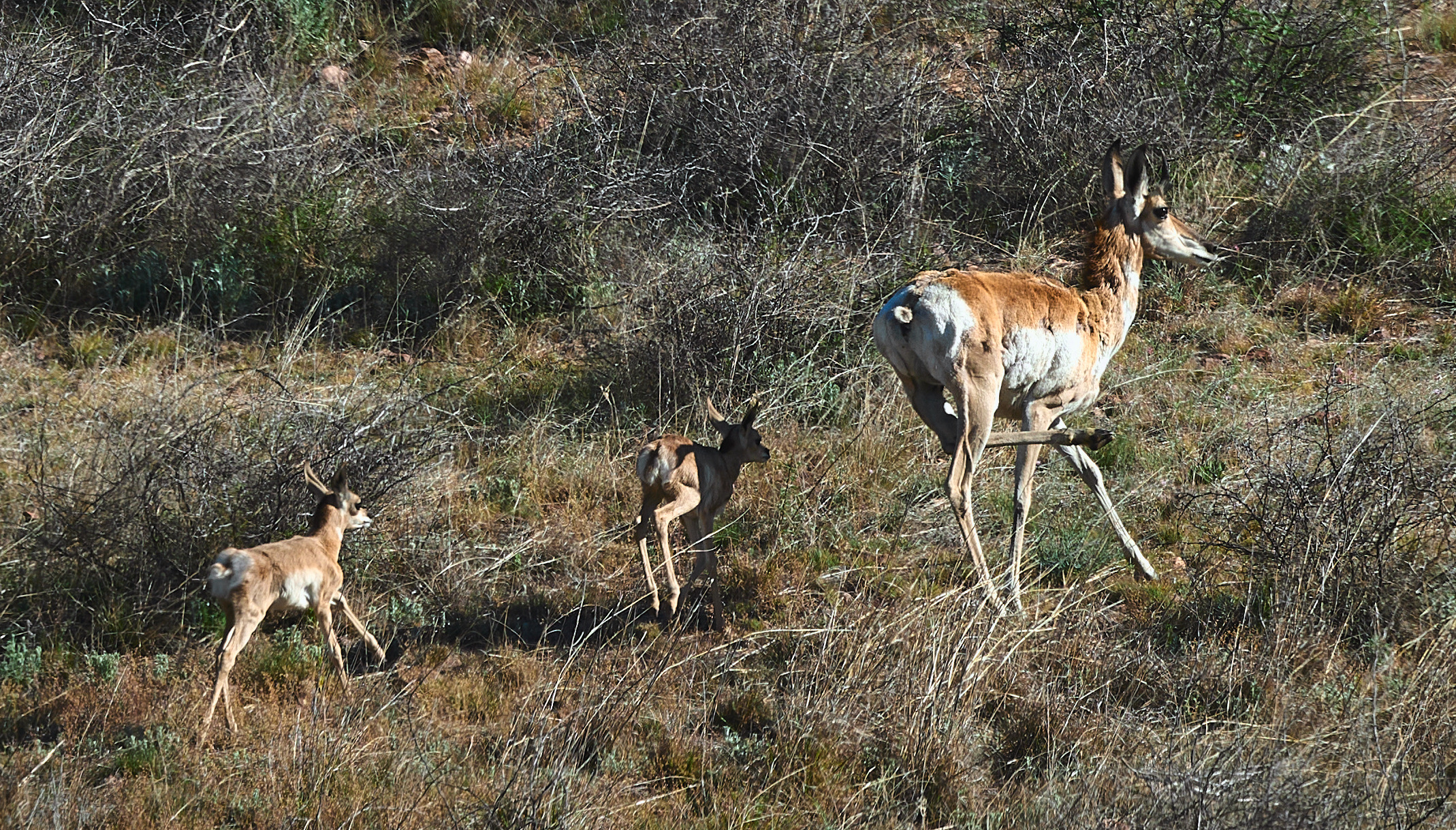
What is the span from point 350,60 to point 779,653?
8837 millimetres

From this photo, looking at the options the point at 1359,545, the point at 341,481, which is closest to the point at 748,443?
the point at 341,481

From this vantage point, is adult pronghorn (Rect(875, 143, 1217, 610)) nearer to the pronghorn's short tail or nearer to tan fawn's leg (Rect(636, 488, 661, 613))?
tan fawn's leg (Rect(636, 488, 661, 613))

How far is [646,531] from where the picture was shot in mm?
7121

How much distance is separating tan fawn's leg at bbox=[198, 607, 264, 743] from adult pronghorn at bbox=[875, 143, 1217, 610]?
333 centimetres

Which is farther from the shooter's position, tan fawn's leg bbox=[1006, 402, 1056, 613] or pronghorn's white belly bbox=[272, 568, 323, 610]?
tan fawn's leg bbox=[1006, 402, 1056, 613]

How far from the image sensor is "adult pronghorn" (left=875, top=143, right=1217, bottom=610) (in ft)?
22.6

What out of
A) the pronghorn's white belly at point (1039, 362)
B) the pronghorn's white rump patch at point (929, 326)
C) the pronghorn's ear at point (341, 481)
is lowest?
the pronghorn's ear at point (341, 481)

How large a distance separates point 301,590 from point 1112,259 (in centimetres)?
492

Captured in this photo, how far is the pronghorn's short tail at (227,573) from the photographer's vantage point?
588cm

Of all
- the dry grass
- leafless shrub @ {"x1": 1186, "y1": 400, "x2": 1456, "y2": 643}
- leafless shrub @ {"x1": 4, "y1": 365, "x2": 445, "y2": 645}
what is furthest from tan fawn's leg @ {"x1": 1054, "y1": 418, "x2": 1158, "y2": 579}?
leafless shrub @ {"x1": 4, "y1": 365, "x2": 445, "y2": 645}

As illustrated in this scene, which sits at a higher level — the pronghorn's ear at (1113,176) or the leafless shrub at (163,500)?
the pronghorn's ear at (1113,176)

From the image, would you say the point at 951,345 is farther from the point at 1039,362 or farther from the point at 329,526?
the point at 329,526

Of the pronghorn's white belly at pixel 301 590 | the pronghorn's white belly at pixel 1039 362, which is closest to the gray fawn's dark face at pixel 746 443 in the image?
the pronghorn's white belly at pixel 1039 362

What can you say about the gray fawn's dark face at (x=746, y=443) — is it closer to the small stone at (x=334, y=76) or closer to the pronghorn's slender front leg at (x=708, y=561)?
the pronghorn's slender front leg at (x=708, y=561)
